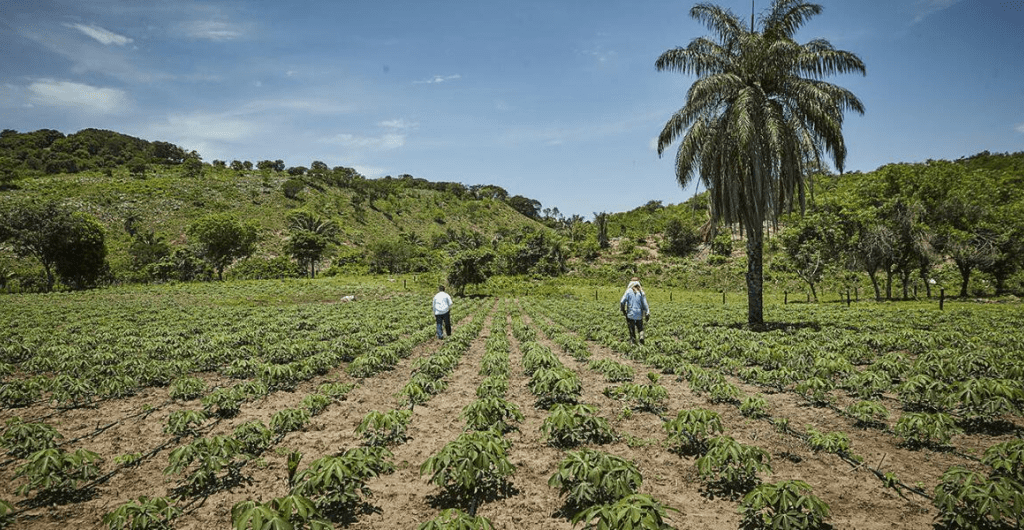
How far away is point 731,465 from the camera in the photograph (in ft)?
18.6

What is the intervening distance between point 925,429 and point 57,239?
2606 inches

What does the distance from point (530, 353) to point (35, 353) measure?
16638 millimetres

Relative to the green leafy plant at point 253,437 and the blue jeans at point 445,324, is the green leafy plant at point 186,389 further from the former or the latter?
the blue jeans at point 445,324

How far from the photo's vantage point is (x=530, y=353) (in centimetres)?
1166

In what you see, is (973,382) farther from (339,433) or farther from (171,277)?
(171,277)

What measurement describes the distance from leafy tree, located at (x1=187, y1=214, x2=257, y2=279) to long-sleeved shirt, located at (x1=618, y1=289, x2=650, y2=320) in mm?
68760

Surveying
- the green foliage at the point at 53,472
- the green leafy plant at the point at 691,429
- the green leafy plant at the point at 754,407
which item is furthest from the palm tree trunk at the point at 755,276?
the green foliage at the point at 53,472

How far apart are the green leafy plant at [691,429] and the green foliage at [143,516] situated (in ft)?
19.7

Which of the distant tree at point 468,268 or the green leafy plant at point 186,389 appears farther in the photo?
the distant tree at point 468,268

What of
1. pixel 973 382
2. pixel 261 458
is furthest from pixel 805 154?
pixel 261 458

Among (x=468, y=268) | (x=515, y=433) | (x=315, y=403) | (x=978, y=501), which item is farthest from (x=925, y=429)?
(x=468, y=268)

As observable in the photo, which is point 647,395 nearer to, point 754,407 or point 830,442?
point 754,407

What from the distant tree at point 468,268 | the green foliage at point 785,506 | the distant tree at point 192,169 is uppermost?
the distant tree at point 192,169

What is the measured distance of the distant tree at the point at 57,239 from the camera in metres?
42.3
